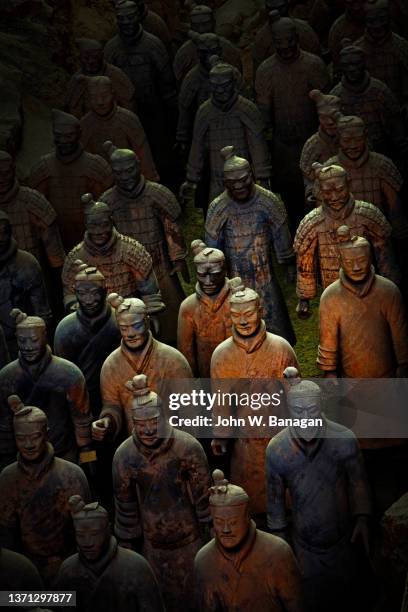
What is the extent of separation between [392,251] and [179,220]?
5.16 ft

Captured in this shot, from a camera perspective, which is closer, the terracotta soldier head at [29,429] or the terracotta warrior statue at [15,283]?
the terracotta soldier head at [29,429]

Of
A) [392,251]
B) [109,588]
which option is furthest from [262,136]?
[109,588]

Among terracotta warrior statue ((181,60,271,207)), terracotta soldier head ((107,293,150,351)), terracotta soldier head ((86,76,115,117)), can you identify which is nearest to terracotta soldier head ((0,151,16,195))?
terracotta soldier head ((86,76,115,117))

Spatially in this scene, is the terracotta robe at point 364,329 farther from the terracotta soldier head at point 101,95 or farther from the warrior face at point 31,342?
the terracotta soldier head at point 101,95

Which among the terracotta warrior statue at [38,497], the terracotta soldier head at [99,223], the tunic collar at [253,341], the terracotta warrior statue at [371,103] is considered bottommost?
the terracotta warrior statue at [38,497]

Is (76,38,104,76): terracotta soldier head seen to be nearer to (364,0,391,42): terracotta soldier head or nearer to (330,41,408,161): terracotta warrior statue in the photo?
(330,41,408,161): terracotta warrior statue

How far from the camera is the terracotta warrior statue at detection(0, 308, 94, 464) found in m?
11.4

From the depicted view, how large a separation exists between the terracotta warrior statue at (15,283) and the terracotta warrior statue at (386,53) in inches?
129

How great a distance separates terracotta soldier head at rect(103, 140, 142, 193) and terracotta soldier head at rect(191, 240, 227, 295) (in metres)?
1.19

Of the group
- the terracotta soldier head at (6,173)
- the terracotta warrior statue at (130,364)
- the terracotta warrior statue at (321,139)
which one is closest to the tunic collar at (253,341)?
the terracotta warrior statue at (130,364)

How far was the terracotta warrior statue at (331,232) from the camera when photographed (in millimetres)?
12227

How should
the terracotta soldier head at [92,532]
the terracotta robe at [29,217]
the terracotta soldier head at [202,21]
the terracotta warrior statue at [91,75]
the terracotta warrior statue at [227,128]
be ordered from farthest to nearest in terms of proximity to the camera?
the terracotta soldier head at [202,21], the terracotta warrior statue at [91,75], the terracotta warrior statue at [227,128], the terracotta robe at [29,217], the terracotta soldier head at [92,532]

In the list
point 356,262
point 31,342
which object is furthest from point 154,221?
point 356,262

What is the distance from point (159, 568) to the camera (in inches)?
427
